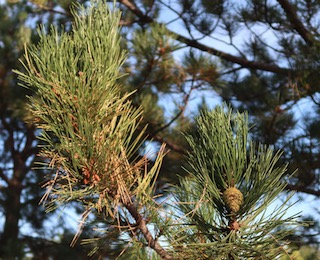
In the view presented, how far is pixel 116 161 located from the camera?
0.51m

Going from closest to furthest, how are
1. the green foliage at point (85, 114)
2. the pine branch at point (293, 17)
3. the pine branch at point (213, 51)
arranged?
the green foliage at point (85, 114) → the pine branch at point (293, 17) → the pine branch at point (213, 51)

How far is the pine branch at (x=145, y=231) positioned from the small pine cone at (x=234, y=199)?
0.08m

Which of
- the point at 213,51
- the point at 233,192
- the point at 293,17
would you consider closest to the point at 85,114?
the point at 233,192

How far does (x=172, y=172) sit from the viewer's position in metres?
2.97

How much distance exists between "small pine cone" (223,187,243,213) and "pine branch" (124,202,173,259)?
76mm

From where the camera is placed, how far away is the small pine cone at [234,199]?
52cm

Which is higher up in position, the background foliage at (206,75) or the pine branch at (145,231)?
the background foliage at (206,75)

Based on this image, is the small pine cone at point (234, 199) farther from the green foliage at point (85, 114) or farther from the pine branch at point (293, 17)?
the pine branch at point (293, 17)

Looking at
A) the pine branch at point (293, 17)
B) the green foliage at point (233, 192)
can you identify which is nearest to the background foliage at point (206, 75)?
the pine branch at point (293, 17)

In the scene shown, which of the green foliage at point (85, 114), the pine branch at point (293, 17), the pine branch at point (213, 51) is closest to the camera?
the green foliage at point (85, 114)

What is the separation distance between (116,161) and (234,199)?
120 mm

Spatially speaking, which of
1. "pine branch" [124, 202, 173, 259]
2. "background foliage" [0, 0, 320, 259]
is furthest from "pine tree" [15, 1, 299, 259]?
"background foliage" [0, 0, 320, 259]

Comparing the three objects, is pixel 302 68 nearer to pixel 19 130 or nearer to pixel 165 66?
pixel 165 66

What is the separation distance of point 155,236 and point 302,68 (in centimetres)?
162
